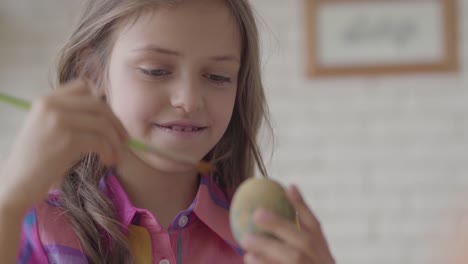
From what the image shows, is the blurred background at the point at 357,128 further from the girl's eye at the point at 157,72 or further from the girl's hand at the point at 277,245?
the girl's hand at the point at 277,245

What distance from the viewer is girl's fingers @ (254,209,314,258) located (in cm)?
71

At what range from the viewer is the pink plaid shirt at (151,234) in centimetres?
94

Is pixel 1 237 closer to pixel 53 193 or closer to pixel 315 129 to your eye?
pixel 53 193

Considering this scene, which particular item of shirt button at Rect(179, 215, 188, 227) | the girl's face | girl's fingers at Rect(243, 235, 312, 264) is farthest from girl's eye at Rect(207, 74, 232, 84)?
girl's fingers at Rect(243, 235, 312, 264)

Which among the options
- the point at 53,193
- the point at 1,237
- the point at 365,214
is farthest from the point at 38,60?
the point at 1,237

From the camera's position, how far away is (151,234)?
100cm

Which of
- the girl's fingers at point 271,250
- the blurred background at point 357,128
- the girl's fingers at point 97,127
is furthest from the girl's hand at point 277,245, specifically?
the blurred background at point 357,128

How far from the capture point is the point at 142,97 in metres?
0.95

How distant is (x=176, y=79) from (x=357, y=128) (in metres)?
1.48

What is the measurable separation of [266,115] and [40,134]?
0.58 metres

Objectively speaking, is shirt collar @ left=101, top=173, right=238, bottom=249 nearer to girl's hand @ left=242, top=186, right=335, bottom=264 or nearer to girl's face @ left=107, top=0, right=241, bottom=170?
girl's face @ left=107, top=0, right=241, bottom=170

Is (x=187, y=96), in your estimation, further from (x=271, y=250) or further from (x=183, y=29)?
(x=271, y=250)

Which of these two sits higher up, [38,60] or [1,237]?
[38,60]

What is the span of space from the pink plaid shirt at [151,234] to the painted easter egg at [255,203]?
0.77ft
